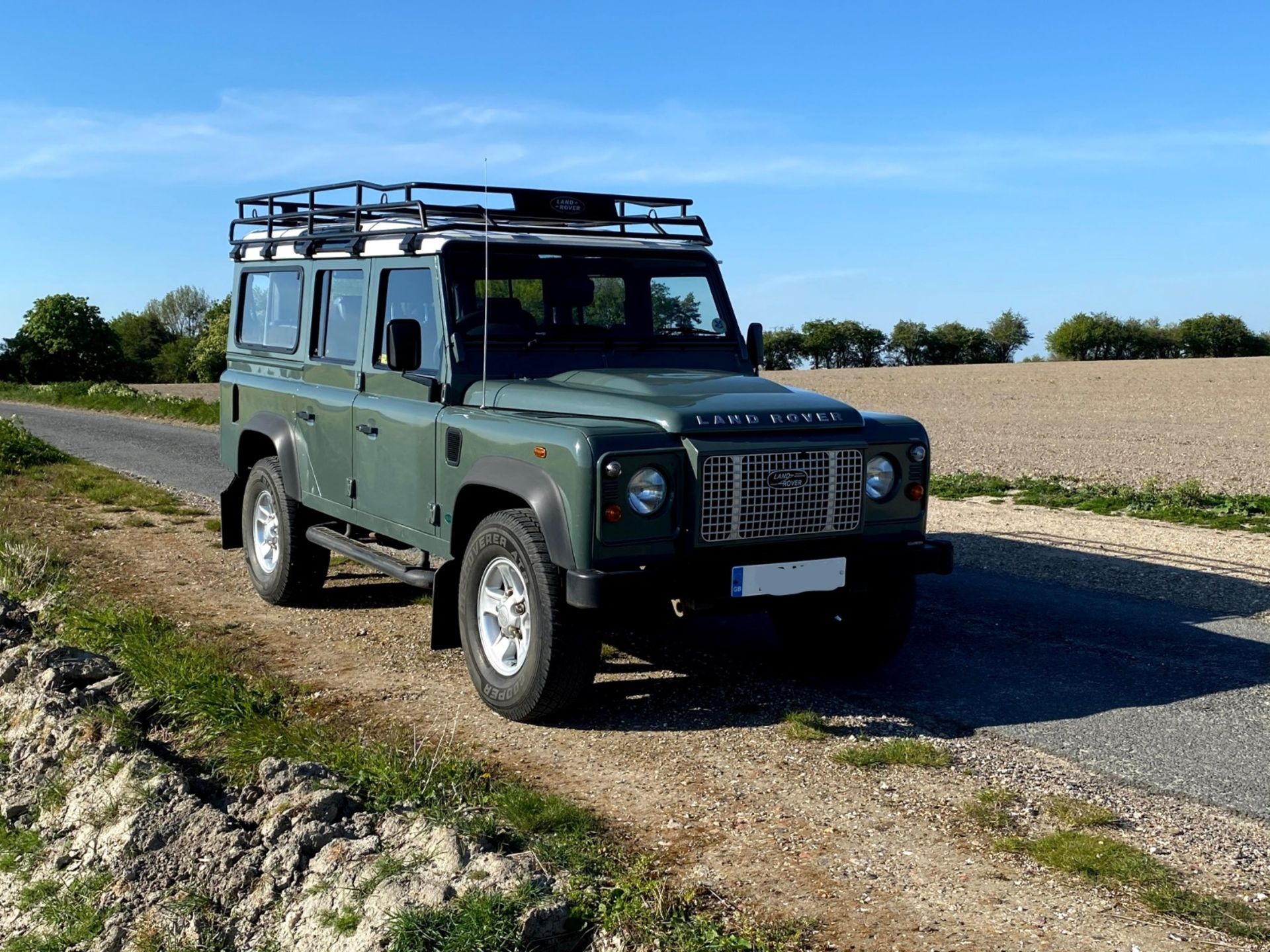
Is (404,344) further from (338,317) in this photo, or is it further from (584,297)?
(338,317)

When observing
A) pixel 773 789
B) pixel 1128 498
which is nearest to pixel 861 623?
pixel 773 789

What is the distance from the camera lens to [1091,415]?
31500 mm

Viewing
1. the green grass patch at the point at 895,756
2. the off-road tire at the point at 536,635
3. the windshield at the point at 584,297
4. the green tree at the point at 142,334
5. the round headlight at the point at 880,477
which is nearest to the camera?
the green grass patch at the point at 895,756

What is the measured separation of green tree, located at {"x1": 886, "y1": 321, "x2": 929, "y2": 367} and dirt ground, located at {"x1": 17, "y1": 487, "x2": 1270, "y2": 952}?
7020 centimetres

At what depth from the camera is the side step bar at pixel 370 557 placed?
6547mm

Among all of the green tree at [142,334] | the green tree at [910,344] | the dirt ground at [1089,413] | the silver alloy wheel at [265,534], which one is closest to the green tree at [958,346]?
the green tree at [910,344]

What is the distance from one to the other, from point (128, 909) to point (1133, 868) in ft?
11.3

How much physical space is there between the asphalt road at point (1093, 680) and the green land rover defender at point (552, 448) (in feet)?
1.83

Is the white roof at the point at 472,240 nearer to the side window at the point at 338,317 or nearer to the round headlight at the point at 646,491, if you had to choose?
the side window at the point at 338,317

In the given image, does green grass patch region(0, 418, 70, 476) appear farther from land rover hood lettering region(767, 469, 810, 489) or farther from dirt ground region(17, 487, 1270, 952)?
land rover hood lettering region(767, 469, 810, 489)

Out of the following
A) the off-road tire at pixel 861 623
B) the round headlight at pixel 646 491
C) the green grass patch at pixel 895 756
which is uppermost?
the round headlight at pixel 646 491

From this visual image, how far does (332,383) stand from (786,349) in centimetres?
6536

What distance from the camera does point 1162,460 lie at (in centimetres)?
1934

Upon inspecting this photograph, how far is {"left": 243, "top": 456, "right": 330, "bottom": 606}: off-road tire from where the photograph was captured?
26.8 ft
